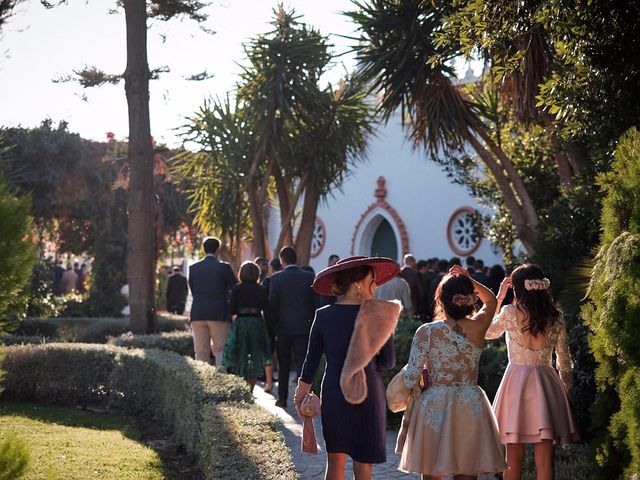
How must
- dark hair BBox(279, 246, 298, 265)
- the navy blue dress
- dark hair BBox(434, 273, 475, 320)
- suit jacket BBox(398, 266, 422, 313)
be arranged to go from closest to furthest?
1. the navy blue dress
2. dark hair BBox(434, 273, 475, 320)
3. dark hair BBox(279, 246, 298, 265)
4. suit jacket BBox(398, 266, 422, 313)

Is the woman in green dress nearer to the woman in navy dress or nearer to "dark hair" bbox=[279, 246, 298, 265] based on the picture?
"dark hair" bbox=[279, 246, 298, 265]

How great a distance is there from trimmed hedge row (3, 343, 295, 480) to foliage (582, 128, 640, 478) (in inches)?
67.8

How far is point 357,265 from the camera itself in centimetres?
520

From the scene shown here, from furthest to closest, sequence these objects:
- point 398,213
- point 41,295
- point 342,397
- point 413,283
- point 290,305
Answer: point 398,213 → point 41,295 → point 413,283 → point 290,305 → point 342,397

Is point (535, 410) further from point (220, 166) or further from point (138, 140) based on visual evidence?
point (220, 166)

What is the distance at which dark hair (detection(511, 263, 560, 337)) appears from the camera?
577 centimetres

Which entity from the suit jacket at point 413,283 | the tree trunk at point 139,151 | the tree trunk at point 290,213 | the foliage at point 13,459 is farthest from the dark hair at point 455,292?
the tree trunk at point 290,213

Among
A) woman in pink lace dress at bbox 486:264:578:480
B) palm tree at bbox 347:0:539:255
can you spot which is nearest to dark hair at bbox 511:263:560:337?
woman in pink lace dress at bbox 486:264:578:480

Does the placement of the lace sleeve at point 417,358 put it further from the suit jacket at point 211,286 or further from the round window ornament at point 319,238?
the round window ornament at point 319,238

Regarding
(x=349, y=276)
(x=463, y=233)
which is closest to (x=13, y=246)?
(x=349, y=276)

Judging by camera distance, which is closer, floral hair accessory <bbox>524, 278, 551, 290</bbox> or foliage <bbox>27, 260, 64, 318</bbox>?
floral hair accessory <bbox>524, 278, 551, 290</bbox>

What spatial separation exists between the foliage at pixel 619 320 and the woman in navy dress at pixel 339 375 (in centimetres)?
115

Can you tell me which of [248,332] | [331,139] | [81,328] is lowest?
[248,332]

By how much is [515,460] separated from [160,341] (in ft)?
24.9
